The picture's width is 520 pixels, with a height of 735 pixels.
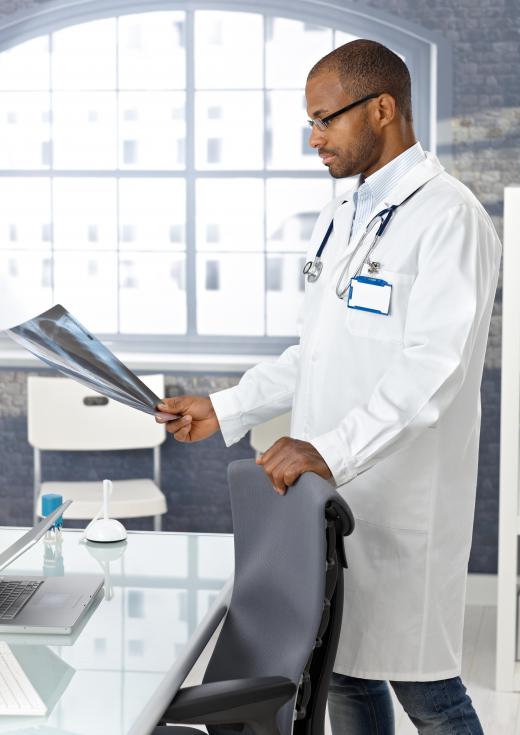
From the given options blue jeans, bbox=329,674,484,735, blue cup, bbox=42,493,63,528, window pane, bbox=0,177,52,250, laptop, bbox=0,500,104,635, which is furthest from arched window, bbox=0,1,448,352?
laptop, bbox=0,500,104,635

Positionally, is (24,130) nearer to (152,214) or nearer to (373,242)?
(152,214)

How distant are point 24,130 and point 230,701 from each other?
367 centimetres

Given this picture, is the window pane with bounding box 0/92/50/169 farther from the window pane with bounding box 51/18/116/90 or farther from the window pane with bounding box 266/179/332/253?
the window pane with bounding box 266/179/332/253

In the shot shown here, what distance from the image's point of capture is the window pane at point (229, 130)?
4441 mm

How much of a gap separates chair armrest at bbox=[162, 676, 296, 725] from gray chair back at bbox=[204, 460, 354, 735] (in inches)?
1.8

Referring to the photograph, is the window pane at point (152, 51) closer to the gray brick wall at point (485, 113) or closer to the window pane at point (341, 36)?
the gray brick wall at point (485, 113)

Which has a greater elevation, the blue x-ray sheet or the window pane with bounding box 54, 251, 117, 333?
the window pane with bounding box 54, 251, 117, 333

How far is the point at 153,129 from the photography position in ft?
14.7

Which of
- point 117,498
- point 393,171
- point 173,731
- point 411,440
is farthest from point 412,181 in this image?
point 117,498

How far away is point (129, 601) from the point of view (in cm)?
175

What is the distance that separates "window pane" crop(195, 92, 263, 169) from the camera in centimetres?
444

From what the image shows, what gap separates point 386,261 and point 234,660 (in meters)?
0.77

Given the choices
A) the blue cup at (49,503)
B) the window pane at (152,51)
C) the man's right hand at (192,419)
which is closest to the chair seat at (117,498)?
the blue cup at (49,503)

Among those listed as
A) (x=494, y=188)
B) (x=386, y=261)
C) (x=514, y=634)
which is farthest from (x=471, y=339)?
(x=494, y=188)
